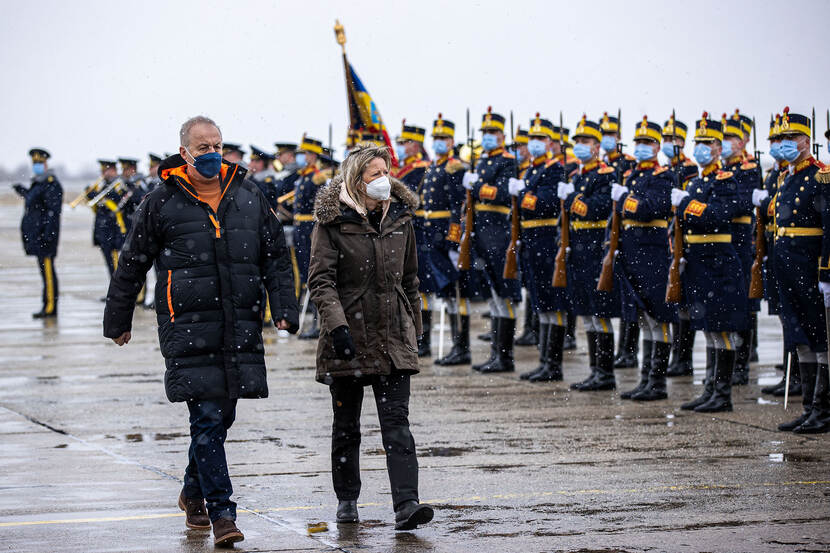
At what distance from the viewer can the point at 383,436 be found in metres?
6.70

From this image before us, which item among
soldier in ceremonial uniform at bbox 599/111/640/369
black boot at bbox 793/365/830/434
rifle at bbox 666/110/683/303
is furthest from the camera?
soldier in ceremonial uniform at bbox 599/111/640/369

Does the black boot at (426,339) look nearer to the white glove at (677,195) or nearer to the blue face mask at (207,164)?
the white glove at (677,195)

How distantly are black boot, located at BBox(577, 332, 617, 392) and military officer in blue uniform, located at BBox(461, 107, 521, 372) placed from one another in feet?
5.26

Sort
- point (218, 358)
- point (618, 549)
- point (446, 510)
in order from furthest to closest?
1. point (446, 510)
2. point (218, 358)
3. point (618, 549)

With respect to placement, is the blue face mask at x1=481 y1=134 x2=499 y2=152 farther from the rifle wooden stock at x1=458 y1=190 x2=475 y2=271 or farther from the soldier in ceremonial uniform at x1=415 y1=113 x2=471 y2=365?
the soldier in ceremonial uniform at x1=415 y1=113 x2=471 y2=365

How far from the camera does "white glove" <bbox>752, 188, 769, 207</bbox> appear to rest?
10977 mm

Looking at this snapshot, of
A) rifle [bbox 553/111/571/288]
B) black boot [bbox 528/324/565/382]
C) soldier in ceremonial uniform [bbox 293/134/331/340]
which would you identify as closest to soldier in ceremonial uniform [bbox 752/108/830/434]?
rifle [bbox 553/111/571/288]

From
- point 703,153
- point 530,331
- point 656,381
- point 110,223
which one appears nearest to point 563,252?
point 656,381

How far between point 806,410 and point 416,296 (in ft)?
12.1

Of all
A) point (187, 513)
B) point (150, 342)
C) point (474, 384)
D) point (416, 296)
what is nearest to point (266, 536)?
point (187, 513)

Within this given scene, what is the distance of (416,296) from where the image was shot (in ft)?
22.9

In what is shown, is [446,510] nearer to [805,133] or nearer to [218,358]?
[218,358]

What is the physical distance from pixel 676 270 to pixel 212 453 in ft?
17.9

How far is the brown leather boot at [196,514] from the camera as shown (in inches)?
256
